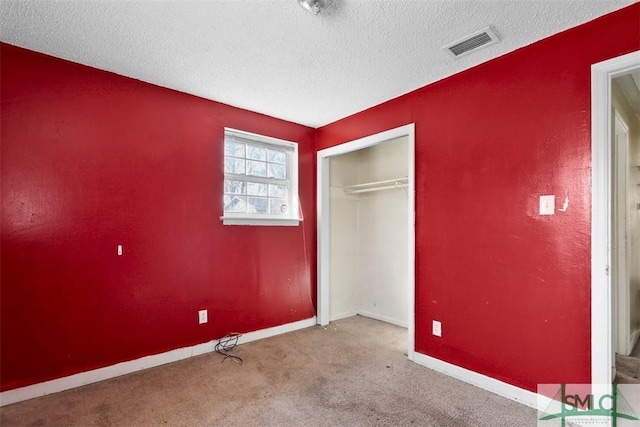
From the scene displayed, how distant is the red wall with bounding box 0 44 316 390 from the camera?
2.21 m

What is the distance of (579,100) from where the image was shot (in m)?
1.98

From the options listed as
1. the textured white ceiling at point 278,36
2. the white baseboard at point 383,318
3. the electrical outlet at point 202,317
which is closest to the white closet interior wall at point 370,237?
the white baseboard at point 383,318

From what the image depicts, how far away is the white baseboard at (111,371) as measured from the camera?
2.15m

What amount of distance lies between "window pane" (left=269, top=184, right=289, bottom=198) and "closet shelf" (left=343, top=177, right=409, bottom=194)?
0.86 meters

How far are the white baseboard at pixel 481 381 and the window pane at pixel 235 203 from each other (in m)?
2.18

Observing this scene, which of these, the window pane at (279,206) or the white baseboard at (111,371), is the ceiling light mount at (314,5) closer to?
the window pane at (279,206)

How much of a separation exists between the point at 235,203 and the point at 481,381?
104 inches

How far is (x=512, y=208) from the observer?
89.1 inches

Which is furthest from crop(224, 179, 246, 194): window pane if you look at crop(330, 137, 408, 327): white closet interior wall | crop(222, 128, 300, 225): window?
crop(330, 137, 408, 327): white closet interior wall

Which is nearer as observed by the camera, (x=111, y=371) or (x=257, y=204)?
(x=111, y=371)

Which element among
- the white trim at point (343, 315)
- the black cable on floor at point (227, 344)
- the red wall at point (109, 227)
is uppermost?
the red wall at point (109, 227)

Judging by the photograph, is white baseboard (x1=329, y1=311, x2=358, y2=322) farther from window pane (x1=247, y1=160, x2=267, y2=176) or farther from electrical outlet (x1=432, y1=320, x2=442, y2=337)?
window pane (x1=247, y1=160, x2=267, y2=176)

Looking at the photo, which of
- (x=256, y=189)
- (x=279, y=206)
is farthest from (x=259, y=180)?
(x=279, y=206)

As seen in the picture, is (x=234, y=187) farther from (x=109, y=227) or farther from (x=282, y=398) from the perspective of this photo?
(x=282, y=398)
